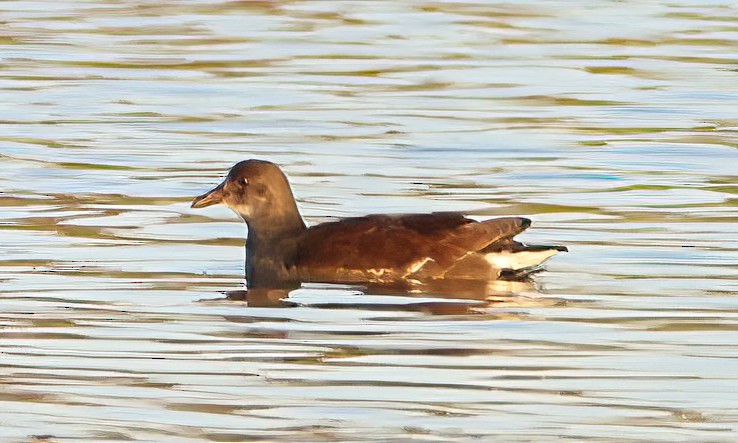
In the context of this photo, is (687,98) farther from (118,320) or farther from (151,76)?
A: (118,320)

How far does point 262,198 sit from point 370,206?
193cm

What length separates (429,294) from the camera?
1181 centimetres

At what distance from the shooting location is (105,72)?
22.5m

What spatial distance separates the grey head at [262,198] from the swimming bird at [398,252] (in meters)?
0.20

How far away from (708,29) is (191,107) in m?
8.41

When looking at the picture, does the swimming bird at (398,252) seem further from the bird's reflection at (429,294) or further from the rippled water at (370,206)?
the rippled water at (370,206)

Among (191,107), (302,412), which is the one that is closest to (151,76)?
(191,107)

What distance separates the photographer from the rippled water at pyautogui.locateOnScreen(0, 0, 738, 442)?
8680 millimetres

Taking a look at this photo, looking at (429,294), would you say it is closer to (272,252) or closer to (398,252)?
(398,252)

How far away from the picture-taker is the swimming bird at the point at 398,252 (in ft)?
40.3

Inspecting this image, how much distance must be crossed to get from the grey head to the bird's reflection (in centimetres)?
74

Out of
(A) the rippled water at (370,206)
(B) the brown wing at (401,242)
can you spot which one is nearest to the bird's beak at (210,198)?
(A) the rippled water at (370,206)

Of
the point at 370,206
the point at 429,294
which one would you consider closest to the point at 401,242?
the point at 429,294

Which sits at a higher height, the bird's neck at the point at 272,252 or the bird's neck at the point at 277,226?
the bird's neck at the point at 277,226
